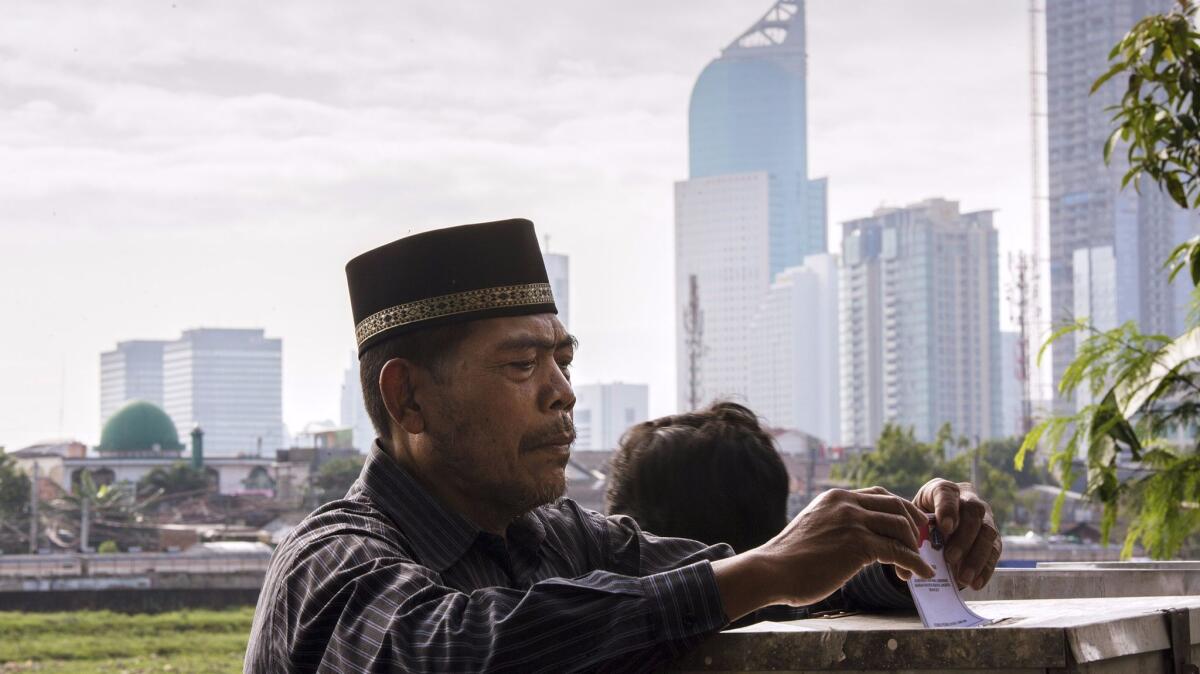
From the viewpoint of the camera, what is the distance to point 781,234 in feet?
381

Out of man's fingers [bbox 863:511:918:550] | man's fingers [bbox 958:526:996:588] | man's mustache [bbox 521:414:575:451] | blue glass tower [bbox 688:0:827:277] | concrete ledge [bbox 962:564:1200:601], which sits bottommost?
concrete ledge [bbox 962:564:1200:601]

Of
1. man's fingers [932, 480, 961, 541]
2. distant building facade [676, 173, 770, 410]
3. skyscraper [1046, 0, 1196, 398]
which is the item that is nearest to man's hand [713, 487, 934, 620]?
man's fingers [932, 480, 961, 541]

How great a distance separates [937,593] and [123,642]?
17373 mm

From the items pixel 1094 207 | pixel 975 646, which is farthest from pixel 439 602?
pixel 1094 207

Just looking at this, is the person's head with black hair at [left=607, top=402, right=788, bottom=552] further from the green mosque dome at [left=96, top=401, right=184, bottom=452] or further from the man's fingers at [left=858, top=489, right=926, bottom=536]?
the green mosque dome at [left=96, top=401, right=184, bottom=452]

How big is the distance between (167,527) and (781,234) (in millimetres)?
86284

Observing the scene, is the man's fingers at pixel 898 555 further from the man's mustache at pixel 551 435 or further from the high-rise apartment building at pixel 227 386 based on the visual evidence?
the high-rise apartment building at pixel 227 386

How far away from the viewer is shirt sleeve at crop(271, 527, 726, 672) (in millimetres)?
1089

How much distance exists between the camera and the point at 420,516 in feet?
4.72

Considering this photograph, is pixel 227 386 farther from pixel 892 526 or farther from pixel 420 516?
pixel 892 526

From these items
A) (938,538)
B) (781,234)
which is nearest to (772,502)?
(938,538)

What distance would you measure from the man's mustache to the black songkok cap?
12 centimetres

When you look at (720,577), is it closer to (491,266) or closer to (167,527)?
(491,266)

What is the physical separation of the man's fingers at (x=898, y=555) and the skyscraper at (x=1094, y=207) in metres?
84.9
